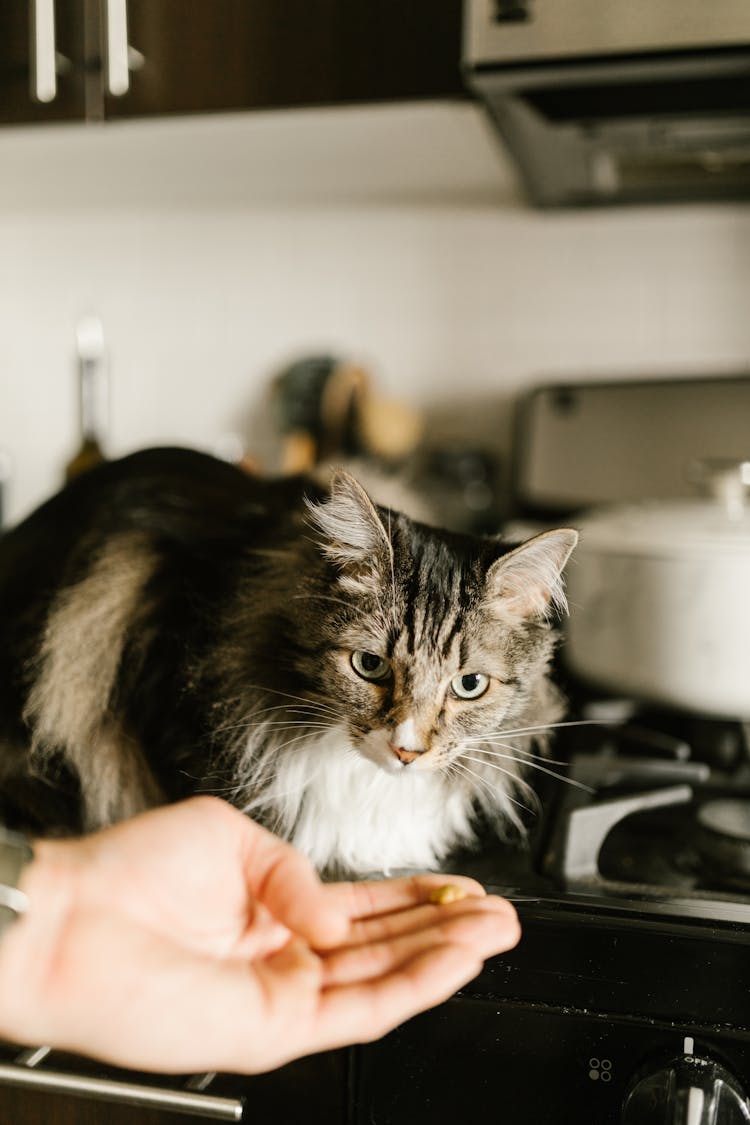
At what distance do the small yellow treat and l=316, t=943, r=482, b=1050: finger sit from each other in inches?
2.6

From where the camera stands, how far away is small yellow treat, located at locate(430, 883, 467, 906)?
678 millimetres

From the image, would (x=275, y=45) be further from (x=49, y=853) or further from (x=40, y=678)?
(x=49, y=853)

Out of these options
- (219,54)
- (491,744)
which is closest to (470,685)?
(491,744)

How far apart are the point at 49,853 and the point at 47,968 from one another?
9cm

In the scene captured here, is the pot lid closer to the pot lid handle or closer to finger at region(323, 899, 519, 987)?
the pot lid handle

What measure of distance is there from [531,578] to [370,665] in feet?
0.54

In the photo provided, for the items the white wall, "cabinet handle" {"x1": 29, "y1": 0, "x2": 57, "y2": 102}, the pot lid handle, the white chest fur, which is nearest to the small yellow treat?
the white chest fur

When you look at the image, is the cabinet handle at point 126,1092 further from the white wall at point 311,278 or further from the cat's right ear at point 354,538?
the white wall at point 311,278

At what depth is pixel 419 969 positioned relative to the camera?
0.60 m

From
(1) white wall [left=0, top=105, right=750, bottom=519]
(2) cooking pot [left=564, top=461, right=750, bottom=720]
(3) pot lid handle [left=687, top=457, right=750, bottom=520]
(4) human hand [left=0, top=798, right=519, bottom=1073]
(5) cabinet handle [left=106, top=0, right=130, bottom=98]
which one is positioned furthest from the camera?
(1) white wall [left=0, top=105, right=750, bottom=519]

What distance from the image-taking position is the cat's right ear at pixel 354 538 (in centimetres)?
77

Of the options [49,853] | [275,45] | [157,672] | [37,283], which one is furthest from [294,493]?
[37,283]

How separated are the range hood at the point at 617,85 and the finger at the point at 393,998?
3.09 ft

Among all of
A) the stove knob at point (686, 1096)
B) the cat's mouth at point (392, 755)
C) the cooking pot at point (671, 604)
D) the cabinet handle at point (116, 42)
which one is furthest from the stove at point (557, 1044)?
the cabinet handle at point (116, 42)
